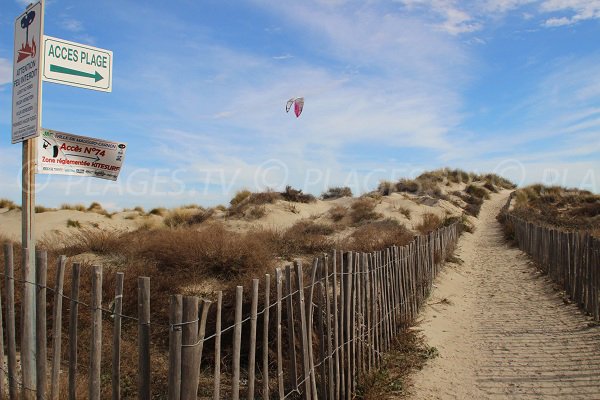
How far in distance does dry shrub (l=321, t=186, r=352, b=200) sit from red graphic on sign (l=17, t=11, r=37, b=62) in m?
29.8

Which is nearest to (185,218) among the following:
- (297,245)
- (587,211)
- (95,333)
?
(297,245)

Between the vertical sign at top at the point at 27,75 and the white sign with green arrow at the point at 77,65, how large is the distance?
0.08 metres

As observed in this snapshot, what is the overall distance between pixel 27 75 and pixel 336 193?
1216 inches

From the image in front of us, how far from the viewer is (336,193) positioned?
112 ft

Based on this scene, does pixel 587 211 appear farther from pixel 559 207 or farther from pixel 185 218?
pixel 185 218

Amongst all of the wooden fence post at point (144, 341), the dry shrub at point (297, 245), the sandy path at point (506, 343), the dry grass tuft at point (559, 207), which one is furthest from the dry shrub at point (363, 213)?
the wooden fence post at point (144, 341)

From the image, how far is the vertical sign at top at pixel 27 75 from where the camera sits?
3.53 m

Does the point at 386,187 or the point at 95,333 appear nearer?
the point at 95,333

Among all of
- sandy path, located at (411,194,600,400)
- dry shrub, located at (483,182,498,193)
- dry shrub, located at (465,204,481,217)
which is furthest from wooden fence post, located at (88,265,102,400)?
dry shrub, located at (483,182,498,193)

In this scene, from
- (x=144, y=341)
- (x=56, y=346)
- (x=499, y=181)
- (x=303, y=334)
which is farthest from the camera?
(x=499, y=181)

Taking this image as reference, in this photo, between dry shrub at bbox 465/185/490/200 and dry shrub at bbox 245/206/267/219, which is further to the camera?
dry shrub at bbox 465/185/490/200

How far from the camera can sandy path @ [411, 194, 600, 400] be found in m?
5.28

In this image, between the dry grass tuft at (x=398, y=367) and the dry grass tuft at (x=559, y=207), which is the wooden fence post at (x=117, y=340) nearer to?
the dry grass tuft at (x=398, y=367)

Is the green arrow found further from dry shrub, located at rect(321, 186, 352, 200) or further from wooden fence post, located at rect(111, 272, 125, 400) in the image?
dry shrub, located at rect(321, 186, 352, 200)
